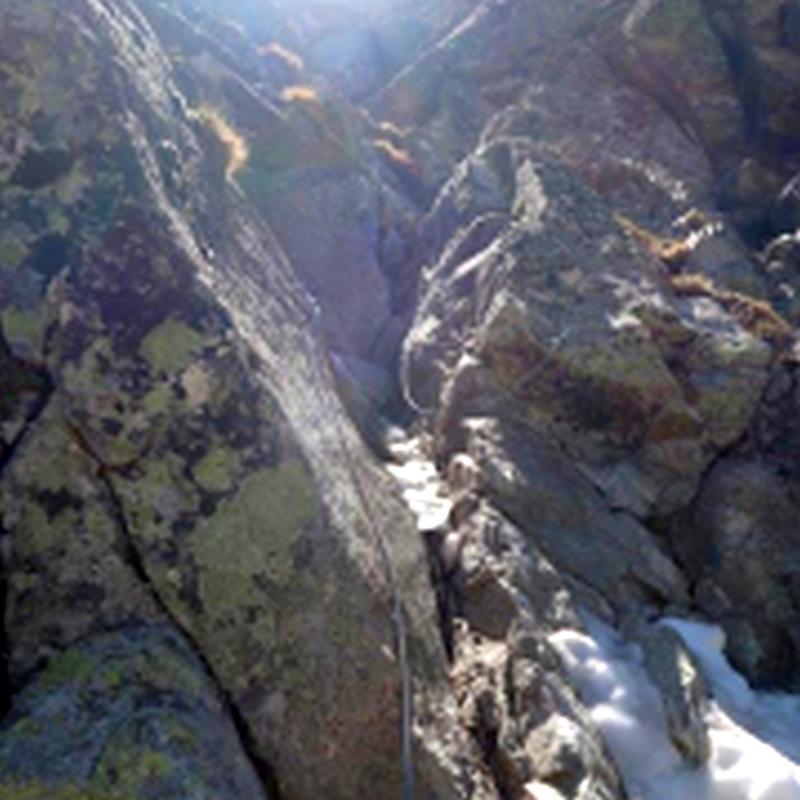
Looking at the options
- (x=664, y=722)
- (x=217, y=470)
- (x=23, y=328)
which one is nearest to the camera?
(x=23, y=328)

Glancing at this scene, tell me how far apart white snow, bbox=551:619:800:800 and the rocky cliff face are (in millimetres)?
290

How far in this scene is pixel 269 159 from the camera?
976 inches

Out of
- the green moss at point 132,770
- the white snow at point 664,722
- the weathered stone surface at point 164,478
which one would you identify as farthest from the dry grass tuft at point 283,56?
the green moss at point 132,770

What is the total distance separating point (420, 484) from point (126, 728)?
7562mm

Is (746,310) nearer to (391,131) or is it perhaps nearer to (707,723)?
(707,723)

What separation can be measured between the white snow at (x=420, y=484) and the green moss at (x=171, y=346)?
13.9 ft

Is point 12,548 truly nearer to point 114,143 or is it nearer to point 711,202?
point 114,143

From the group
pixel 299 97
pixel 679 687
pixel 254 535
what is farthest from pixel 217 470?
pixel 299 97

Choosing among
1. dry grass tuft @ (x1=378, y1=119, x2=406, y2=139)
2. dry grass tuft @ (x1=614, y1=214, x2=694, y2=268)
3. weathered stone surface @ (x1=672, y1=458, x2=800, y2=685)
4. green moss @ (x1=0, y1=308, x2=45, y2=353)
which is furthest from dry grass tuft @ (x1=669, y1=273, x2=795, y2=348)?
dry grass tuft @ (x1=378, y1=119, x2=406, y2=139)

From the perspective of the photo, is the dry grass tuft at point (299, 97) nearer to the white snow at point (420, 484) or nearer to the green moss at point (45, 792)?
the white snow at point (420, 484)

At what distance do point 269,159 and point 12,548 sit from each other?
20.2 meters

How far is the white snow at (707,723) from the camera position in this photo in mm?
8406

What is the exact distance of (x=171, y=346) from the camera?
7.05 m

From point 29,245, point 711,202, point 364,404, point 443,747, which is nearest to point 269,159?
point 364,404
